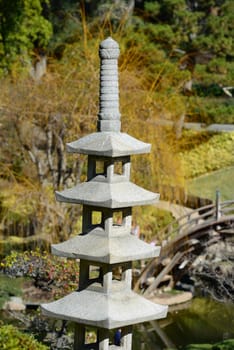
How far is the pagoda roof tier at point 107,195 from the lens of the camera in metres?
12.6

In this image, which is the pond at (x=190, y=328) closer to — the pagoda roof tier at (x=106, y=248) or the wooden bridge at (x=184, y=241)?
the wooden bridge at (x=184, y=241)

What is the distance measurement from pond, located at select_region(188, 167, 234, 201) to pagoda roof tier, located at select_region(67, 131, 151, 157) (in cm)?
1336

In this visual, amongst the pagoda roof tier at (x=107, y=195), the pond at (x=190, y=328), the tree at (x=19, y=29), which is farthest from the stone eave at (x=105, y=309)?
the tree at (x=19, y=29)

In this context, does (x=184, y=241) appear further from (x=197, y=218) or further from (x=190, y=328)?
(x=190, y=328)

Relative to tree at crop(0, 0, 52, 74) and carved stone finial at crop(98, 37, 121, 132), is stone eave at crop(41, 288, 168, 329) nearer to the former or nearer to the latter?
carved stone finial at crop(98, 37, 121, 132)

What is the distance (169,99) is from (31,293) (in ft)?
24.1

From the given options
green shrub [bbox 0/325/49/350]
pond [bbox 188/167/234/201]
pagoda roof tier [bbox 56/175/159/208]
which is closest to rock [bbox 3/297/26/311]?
pond [bbox 188/167/234/201]

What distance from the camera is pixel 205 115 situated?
28.9 metres

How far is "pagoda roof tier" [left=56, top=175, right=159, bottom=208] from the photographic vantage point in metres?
12.6

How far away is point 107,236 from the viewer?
42.5ft

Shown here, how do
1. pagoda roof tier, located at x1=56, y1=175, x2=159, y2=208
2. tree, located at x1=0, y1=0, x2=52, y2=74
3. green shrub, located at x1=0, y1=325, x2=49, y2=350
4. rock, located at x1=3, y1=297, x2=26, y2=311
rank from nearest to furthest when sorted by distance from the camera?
1. pagoda roof tier, located at x1=56, y1=175, x2=159, y2=208
2. green shrub, located at x1=0, y1=325, x2=49, y2=350
3. rock, located at x1=3, y1=297, x2=26, y2=311
4. tree, located at x1=0, y1=0, x2=52, y2=74

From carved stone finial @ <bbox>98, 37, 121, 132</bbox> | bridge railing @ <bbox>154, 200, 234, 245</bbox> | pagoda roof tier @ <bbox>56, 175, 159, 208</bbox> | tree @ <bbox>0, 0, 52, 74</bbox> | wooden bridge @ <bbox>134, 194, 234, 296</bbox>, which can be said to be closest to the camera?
pagoda roof tier @ <bbox>56, 175, 159, 208</bbox>

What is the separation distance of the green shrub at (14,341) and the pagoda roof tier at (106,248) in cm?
302

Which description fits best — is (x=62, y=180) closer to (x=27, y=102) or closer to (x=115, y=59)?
(x=27, y=102)
